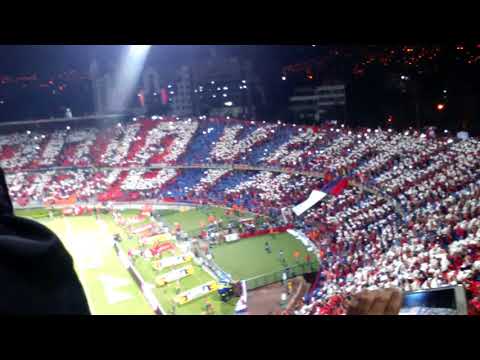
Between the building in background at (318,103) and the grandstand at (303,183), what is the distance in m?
1.61

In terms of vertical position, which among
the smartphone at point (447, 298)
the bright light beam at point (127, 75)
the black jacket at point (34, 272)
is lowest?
the smartphone at point (447, 298)

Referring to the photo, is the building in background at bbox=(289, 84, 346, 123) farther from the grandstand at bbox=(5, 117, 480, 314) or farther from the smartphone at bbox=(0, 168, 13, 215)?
the smartphone at bbox=(0, 168, 13, 215)

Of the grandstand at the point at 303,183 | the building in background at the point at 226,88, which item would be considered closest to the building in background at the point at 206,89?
the building in background at the point at 226,88

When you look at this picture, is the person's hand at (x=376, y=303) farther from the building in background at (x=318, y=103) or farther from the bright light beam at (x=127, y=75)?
the bright light beam at (x=127, y=75)

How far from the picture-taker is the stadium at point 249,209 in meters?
10.0

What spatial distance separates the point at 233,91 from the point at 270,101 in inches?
281

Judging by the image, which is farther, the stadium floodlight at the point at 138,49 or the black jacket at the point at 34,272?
the stadium floodlight at the point at 138,49

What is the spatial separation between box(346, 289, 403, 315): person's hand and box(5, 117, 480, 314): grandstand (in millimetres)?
5034

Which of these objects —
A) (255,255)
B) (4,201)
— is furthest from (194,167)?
(4,201)

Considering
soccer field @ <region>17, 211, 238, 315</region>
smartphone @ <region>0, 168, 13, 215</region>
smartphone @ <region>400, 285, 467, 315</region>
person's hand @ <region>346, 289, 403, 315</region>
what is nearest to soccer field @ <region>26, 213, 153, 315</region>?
soccer field @ <region>17, 211, 238, 315</region>
